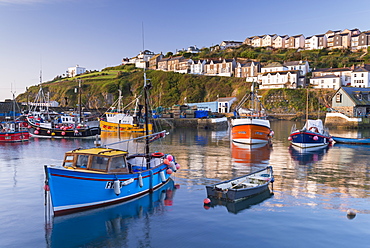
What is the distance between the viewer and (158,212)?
16.3m

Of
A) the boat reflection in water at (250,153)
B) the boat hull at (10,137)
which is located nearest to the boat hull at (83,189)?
the boat reflection in water at (250,153)

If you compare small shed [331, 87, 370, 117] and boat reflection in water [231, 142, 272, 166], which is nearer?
boat reflection in water [231, 142, 272, 166]

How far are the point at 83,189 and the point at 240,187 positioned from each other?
904cm

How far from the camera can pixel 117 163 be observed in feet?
54.7

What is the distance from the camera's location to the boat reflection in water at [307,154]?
3141 centimetres

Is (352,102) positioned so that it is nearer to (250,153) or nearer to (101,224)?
(250,153)

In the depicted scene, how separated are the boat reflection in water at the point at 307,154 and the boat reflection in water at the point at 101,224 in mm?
18350

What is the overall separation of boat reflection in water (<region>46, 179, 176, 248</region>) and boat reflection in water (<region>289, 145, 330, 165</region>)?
60.2 ft

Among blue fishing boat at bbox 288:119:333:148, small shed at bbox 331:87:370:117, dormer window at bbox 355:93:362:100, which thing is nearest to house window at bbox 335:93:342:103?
small shed at bbox 331:87:370:117

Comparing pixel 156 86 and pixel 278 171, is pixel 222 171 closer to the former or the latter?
pixel 278 171

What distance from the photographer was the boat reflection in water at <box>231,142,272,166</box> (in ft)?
101

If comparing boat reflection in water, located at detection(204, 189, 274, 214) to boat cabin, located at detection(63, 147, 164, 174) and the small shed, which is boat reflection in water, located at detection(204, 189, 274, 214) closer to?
boat cabin, located at detection(63, 147, 164, 174)

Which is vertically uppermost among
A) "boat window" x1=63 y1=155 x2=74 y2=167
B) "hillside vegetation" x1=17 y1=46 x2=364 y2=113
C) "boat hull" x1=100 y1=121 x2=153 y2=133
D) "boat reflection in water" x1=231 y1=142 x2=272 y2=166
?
"hillside vegetation" x1=17 y1=46 x2=364 y2=113

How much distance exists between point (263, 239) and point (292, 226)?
2041 mm
